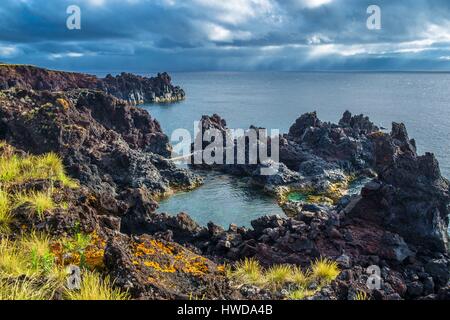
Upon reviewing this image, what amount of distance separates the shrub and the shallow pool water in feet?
107

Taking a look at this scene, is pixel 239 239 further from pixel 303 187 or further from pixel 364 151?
pixel 364 151

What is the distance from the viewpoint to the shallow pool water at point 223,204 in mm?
45406

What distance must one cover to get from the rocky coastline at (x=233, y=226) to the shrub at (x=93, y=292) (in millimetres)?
234

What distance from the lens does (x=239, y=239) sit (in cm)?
2619

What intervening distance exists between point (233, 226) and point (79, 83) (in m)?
152

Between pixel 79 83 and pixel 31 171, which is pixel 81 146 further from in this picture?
pixel 79 83

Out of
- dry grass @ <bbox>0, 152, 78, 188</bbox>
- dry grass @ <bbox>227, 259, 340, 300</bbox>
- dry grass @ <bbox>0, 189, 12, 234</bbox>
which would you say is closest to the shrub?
dry grass @ <bbox>0, 189, 12, 234</bbox>

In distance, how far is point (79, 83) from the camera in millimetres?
167125

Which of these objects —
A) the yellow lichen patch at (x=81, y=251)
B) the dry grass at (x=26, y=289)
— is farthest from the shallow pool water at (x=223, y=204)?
the dry grass at (x=26, y=289)

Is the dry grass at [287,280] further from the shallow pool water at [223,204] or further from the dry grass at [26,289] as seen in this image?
the shallow pool water at [223,204]

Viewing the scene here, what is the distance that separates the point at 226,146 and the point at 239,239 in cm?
4739

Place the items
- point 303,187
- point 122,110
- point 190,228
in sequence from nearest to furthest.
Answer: point 190,228 → point 303,187 → point 122,110
